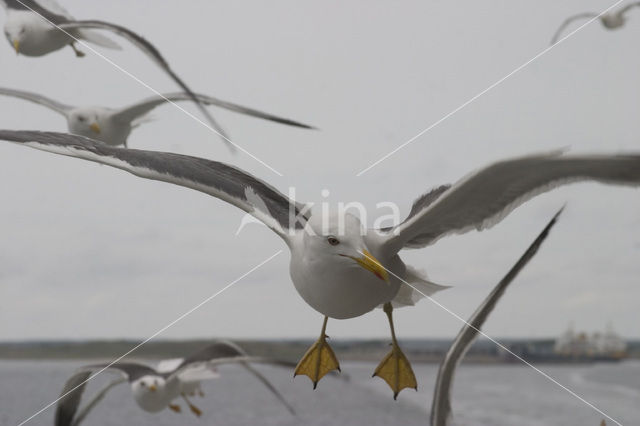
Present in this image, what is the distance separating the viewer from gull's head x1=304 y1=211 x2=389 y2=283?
2553 millimetres

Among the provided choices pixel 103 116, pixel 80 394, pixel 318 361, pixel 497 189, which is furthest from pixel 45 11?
pixel 497 189

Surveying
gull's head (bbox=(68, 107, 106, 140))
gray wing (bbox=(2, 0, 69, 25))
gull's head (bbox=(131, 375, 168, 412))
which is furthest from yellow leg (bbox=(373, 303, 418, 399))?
gull's head (bbox=(131, 375, 168, 412))

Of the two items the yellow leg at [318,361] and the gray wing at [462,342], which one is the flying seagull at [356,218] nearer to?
the yellow leg at [318,361]

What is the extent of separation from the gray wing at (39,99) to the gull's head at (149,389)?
8.52ft

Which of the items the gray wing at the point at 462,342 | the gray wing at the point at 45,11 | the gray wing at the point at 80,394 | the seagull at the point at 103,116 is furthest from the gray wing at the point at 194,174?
→ the gray wing at the point at 80,394

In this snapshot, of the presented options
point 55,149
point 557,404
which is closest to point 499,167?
point 55,149

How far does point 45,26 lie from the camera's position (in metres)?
5.80

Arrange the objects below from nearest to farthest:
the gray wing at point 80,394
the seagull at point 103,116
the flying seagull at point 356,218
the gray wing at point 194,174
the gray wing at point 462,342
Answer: the flying seagull at point 356,218 → the gray wing at point 462,342 → the gray wing at point 194,174 → the seagull at point 103,116 → the gray wing at point 80,394

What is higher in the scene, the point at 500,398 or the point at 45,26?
the point at 45,26

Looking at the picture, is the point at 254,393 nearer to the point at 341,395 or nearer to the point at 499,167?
the point at 341,395

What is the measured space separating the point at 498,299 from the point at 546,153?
2.04 feet

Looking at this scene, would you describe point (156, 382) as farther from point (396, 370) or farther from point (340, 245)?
point (340, 245)

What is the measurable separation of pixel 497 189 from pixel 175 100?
10.3 ft

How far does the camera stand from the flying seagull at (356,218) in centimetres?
232
